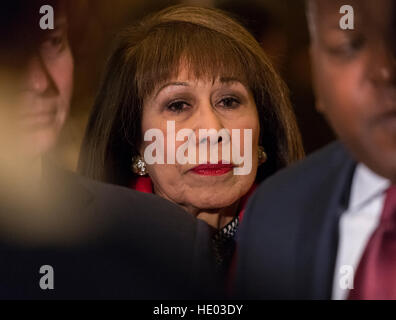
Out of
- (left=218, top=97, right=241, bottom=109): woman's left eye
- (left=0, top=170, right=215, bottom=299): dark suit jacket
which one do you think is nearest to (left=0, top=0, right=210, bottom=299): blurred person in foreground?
(left=0, top=170, right=215, bottom=299): dark suit jacket

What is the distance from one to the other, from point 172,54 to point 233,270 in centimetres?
50

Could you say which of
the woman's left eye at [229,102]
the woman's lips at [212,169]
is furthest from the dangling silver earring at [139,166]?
the woman's left eye at [229,102]

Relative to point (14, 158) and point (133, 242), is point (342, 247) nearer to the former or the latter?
point (133, 242)

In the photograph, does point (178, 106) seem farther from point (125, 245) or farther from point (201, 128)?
point (125, 245)

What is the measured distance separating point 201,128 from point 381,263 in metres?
0.48

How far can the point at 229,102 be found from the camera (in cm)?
139

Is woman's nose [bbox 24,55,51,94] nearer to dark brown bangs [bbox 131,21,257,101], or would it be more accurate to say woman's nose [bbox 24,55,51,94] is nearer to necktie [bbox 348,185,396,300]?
dark brown bangs [bbox 131,21,257,101]

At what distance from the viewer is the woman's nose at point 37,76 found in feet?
4.76

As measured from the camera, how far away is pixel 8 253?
1478 millimetres

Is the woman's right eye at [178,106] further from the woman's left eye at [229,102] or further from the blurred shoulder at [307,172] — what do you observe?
the blurred shoulder at [307,172]

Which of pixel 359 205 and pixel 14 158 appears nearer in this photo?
pixel 359 205

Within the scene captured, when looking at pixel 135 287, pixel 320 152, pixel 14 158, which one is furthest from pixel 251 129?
pixel 14 158

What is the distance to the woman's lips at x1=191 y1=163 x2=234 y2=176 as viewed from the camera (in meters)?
1.41

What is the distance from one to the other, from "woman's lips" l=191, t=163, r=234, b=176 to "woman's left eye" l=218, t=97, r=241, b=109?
13 cm
